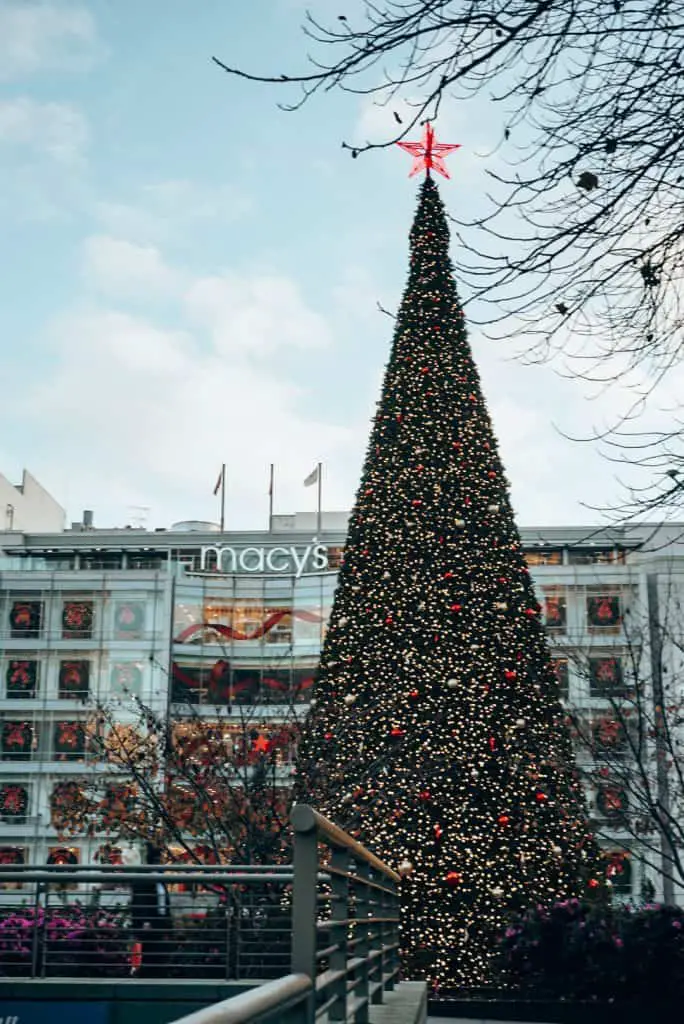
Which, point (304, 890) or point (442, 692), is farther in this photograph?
point (442, 692)

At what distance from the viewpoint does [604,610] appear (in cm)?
5312

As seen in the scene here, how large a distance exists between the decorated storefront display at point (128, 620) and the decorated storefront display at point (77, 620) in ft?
4.18

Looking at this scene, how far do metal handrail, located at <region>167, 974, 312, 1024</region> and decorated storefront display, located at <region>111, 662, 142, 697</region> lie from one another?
167ft

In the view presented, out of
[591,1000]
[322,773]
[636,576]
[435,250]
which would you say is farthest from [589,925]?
[636,576]

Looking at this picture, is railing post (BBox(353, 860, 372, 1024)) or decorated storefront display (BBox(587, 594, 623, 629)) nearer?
railing post (BBox(353, 860, 372, 1024))

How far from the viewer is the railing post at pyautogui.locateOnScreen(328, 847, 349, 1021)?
4477mm

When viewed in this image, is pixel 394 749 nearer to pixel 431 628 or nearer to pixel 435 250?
pixel 431 628

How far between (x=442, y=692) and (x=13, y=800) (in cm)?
3947

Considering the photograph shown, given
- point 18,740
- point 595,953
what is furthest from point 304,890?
point 18,740

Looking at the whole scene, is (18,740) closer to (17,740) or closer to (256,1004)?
(17,740)

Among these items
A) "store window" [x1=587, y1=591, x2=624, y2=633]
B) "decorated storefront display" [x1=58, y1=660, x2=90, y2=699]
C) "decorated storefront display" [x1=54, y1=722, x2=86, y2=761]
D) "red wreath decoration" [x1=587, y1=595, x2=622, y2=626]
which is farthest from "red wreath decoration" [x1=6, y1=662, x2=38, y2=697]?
"red wreath decoration" [x1=587, y1=595, x2=622, y2=626]

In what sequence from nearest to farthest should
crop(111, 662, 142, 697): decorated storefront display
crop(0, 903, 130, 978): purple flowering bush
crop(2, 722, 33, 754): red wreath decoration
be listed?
1. crop(0, 903, 130, 978): purple flowering bush
2. crop(2, 722, 33, 754): red wreath decoration
3. crop(111, 662, 142, 697): decorated storefront display

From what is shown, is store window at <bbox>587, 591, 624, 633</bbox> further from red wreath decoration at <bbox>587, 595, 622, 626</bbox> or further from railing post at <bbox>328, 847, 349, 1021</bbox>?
railing post at <bbox>328, 847, 349, 1021</bbox>

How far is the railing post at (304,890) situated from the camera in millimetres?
3328
